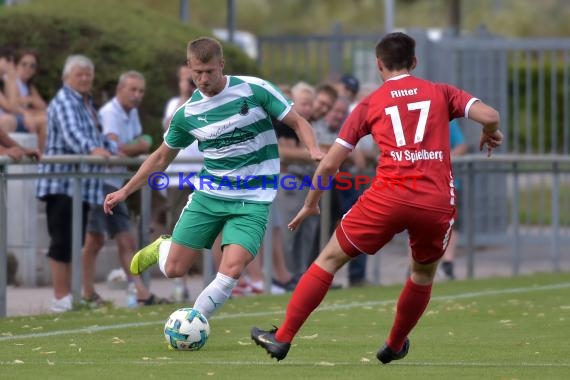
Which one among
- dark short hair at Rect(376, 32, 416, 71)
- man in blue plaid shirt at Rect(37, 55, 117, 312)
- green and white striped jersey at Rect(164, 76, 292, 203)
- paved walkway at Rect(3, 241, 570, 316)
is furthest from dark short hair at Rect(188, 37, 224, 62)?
paved walkway at Rect(3, 241, 570, 316)

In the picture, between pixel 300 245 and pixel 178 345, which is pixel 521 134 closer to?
pixel 300 245

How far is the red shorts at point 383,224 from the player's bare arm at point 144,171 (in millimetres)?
1872

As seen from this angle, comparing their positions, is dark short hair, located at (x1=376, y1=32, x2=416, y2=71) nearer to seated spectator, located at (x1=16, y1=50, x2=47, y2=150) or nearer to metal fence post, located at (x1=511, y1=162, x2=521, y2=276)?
seated spectator, located at (x1=16, y1=50, x2=47, y2=150)

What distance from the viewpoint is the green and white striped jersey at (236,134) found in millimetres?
9680

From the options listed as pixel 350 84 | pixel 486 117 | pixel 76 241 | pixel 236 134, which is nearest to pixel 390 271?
pixel 350 84

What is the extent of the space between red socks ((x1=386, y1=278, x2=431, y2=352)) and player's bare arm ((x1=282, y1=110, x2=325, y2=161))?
1.12 metres

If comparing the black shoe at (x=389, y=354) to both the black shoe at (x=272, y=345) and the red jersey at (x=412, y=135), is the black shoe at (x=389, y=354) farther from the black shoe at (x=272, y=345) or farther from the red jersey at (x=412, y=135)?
the red jersey at (x=412, y=135)

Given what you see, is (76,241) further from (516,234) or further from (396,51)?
(516,234)

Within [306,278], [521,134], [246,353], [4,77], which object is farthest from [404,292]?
[521,134]

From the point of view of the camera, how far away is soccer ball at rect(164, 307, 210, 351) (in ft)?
30.7

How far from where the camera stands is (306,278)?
27.7ft

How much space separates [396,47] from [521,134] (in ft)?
48.2

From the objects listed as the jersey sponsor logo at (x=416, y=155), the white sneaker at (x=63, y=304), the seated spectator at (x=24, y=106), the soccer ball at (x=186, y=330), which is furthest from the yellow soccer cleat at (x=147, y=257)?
the seated spectator at (x=24, y=106)

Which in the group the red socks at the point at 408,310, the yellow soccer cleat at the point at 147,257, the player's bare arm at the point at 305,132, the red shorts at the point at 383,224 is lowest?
the red socks at the point at 408,310
